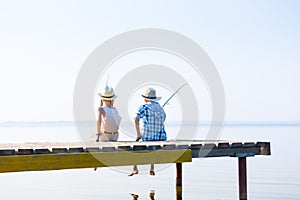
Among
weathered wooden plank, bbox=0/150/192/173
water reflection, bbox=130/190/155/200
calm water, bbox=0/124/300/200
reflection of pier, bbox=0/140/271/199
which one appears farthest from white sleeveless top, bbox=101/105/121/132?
water reflection, bbox=130/190/155/200

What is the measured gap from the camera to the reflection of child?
1080cm

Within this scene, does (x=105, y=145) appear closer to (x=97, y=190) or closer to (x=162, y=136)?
(x=162, y=136)

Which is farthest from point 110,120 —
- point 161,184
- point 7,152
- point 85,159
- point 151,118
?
point 161,184

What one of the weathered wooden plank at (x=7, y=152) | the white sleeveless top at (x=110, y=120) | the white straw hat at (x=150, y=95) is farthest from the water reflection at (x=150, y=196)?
the weathered wooden plank at (x=7, y=152)

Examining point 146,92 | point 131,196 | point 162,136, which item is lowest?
point 131,196

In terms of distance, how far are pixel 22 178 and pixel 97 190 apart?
7.87 meters

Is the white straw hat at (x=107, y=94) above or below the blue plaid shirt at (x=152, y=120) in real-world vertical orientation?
above

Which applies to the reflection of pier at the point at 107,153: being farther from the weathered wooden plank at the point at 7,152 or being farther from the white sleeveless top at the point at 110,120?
the white sleeveless top at the point at 110,120

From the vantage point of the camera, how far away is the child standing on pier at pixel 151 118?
10672 mm

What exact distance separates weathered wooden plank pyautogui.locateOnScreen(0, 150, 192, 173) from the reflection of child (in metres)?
1.41

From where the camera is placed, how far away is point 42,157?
8586 mm

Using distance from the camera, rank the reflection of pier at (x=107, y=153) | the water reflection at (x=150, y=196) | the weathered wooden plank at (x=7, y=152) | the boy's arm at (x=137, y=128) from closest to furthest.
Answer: the weathered wooden plank at (x=7, y=152)
the reflection of pier at (x=107, y=153)
the boy's arm at (x=137, y=128)
the water reflection at (x=150, y=196)

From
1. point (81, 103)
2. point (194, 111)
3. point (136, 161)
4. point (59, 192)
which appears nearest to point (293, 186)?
point (59, 192)

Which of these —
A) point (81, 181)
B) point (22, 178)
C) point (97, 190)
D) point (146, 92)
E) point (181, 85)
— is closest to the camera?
point (146, 92)
